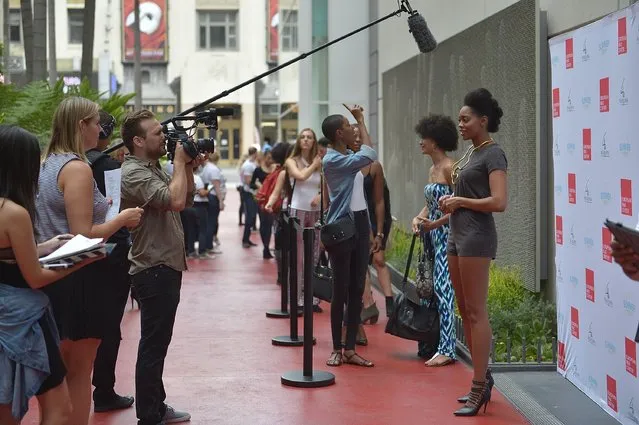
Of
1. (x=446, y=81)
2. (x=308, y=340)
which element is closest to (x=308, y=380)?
(x=308, y=340)

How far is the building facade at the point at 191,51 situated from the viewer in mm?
63625

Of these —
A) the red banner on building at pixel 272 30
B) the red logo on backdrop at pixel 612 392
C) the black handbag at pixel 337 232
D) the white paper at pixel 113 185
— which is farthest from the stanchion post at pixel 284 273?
the red banner on building at pixel 272 30

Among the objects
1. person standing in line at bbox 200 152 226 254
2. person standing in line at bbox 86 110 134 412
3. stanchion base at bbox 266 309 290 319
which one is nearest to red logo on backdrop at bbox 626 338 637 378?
person standing in line at bbox 86 110 134 412

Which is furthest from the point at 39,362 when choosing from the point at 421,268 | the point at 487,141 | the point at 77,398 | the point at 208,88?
the point at 208,88

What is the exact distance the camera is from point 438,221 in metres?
8.59

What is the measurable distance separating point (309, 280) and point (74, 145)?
114 inches

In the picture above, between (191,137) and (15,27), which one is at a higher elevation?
(15,27)

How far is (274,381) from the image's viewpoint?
8922mm

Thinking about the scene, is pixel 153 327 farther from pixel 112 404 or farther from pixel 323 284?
pixel 323 284

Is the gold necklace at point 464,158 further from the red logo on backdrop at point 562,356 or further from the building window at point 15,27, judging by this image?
the building window at point 15,27

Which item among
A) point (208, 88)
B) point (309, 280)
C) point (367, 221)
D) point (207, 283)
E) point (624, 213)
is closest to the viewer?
point (624, 213)

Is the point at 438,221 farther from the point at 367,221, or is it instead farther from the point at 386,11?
the point at 386,11

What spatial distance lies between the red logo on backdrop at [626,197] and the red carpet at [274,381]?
63.1 inches

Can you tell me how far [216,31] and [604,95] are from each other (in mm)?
59633
